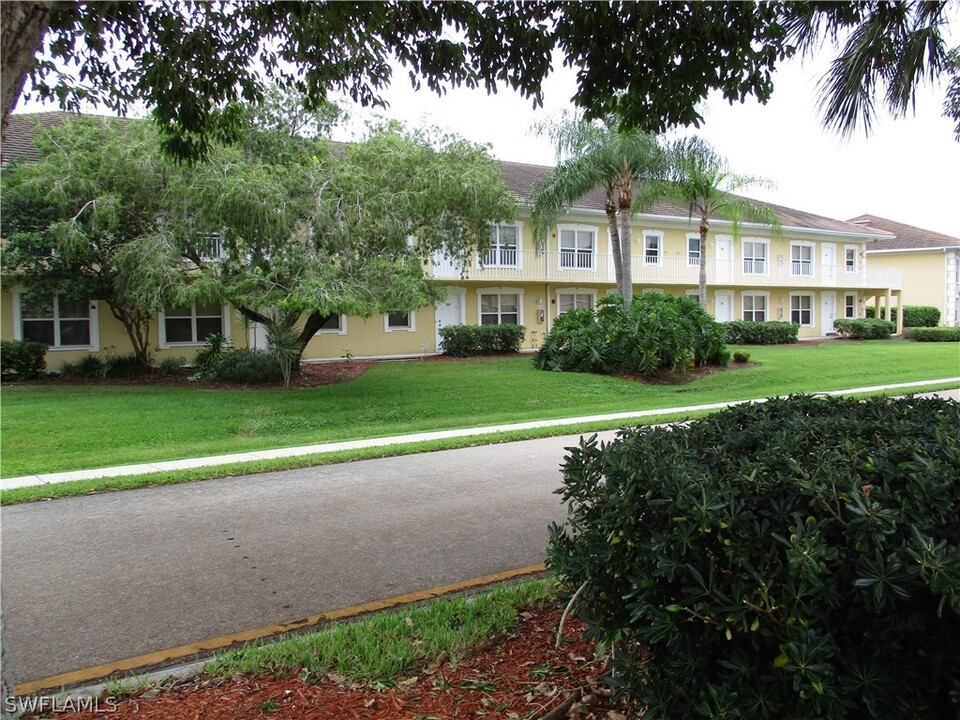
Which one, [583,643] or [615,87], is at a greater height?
[615,87]

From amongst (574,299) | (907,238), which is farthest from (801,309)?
(574,299)

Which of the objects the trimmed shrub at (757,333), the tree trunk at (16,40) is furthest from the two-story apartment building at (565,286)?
the tree trunk at (16,40)

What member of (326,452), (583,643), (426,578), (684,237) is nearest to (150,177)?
(326,452)

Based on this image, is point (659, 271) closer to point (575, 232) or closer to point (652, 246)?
point (652, 246)

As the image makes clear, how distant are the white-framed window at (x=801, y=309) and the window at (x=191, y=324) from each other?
96.6 feet

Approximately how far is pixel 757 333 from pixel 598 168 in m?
15.0

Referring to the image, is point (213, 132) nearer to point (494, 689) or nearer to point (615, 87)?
point (615, 87)

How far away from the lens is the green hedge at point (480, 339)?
84.6 feet

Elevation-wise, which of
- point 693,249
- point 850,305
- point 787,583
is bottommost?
point 787,583

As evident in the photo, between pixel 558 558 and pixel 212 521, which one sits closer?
pixel 558 558

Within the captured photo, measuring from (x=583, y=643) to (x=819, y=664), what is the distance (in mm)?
1706

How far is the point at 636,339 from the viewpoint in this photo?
19.5m

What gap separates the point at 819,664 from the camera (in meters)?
2.34

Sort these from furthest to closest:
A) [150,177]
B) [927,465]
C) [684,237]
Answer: [684,237]
[150,177]
[927,465]
